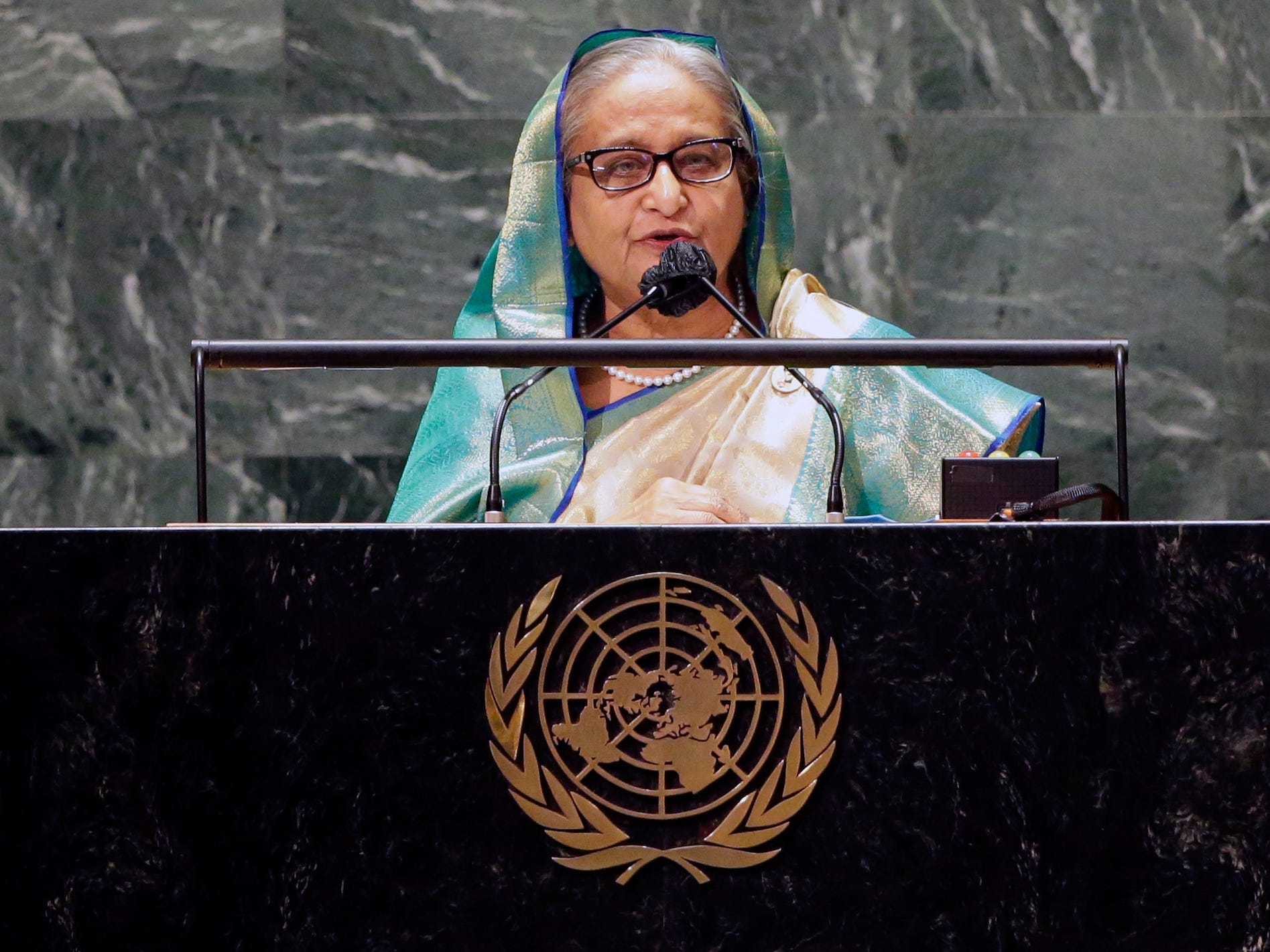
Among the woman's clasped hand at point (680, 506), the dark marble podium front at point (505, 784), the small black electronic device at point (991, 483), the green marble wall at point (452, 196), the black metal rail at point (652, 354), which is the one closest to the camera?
the dark marble podium front at point (505, 784)

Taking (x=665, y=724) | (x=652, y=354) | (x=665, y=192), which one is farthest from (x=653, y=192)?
(x=665, y=724)

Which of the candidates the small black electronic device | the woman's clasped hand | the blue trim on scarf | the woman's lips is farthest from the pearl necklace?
the small black electronic device

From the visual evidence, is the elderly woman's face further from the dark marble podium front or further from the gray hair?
the dark marble podium front

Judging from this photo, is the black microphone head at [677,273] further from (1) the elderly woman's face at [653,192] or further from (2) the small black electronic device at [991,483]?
(1) the elderly woman's face at [653,192]

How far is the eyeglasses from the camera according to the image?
259cm

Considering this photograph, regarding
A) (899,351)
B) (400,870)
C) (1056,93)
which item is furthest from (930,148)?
(400,870)

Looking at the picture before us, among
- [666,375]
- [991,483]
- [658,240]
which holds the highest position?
[658,240]

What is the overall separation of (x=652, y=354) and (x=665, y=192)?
998 millimetres

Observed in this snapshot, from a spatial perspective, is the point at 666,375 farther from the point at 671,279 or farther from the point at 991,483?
the point at 991,483

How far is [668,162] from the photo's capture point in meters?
2.59

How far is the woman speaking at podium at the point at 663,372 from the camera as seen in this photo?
2543 mm

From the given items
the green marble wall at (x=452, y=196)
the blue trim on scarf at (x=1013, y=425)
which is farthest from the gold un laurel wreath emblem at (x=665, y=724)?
the green marble wall at (x=452, y=196)

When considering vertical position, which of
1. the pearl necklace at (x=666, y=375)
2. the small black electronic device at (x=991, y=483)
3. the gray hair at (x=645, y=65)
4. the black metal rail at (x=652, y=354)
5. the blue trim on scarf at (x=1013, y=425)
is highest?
the gray hair at (x=645, y=65)

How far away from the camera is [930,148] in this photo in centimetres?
363
